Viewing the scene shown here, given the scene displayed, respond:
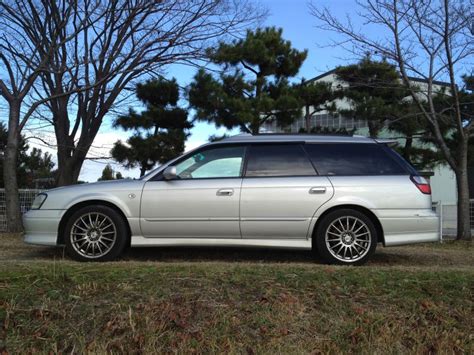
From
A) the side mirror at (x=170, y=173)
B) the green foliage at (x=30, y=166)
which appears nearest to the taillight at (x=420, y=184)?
the side mirror at (x=170, y=173)

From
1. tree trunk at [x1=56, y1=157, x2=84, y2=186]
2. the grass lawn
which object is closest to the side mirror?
the grass lawn

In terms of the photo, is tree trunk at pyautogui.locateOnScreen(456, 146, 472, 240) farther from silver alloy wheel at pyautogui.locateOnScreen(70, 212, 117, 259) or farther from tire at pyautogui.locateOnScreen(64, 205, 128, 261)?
silver alloy wheel at pyautogui.locateOnScreen(70, 212, 117, 259)

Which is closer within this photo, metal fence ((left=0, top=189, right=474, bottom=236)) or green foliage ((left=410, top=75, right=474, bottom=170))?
metal fence ((left=0, top=189, right=474, bottom=236))

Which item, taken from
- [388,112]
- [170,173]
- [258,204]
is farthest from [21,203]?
[388,112]

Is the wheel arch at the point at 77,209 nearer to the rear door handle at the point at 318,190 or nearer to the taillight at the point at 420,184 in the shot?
the rear door handle at the point at 318,190

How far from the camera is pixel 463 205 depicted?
11.1 metres

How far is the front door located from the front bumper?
1.08m

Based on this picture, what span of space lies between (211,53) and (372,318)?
32.7 ft

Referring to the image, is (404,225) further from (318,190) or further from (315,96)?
(315,96)

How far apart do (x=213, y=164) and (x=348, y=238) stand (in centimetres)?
186

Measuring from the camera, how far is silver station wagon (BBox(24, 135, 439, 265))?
20.5 feet

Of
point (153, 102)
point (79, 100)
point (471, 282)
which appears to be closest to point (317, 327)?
point (471, 282)

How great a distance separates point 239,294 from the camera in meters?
4.83

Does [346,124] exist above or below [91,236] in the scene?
above
